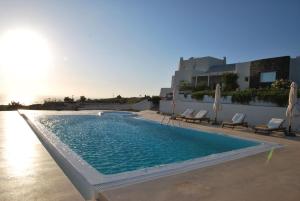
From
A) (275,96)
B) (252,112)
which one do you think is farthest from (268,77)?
(252,112)

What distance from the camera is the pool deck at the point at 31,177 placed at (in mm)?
3761

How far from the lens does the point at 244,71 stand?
87.1 ft

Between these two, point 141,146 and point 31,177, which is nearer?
point 31,177

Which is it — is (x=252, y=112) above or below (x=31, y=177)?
above

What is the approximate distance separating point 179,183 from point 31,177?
2.52 meters

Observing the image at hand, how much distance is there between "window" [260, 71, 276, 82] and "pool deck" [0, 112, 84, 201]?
71.4 ft

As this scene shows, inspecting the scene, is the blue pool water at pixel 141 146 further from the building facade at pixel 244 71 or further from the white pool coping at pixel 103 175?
the building facade at pixel 244 71

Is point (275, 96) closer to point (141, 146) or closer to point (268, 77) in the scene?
point (141, 146)

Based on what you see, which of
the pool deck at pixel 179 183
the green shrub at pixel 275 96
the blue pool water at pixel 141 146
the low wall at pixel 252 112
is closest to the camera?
the pool deck at pixel 179 183

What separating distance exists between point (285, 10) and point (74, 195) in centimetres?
1434

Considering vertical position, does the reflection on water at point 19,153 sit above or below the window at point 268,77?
below

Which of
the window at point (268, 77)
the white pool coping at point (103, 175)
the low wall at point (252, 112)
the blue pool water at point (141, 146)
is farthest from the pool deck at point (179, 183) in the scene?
the window at point (268, 77)

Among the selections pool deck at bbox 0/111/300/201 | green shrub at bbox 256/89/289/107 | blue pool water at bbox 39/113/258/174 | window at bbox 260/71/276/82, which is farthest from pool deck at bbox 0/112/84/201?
window at bbox 260/71/276/82

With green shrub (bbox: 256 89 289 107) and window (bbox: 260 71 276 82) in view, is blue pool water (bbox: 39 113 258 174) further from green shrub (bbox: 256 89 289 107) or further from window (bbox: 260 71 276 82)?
window (bbox: 260 71 276 82)
